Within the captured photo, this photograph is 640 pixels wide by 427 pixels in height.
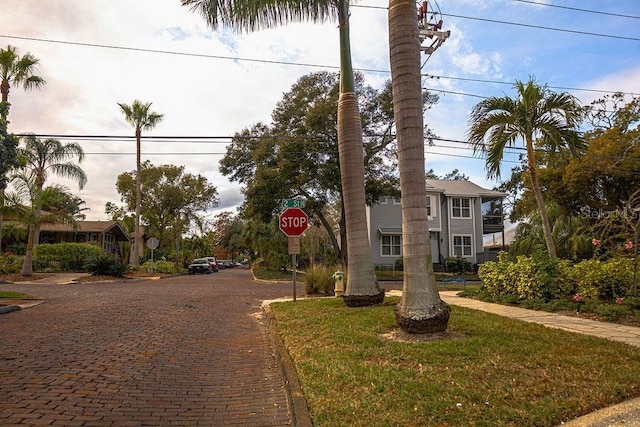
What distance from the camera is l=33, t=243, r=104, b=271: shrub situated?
30.1 metres

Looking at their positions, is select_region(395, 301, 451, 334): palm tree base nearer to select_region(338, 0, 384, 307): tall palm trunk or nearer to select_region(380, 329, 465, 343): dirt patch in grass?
select_region(380, 329, 465, 343): dirt patch in grass

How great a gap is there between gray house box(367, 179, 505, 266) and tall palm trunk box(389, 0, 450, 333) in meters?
26.9

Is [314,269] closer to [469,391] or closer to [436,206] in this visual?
[469,391]

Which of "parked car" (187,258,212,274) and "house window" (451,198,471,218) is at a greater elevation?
"house window" (451,198,471,218)

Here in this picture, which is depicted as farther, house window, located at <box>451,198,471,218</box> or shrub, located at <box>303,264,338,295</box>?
house window, located at <box>451,198,471,218</box>

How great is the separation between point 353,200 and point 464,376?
6090 mm

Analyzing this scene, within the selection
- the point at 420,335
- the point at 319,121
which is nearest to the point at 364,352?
the point at 420,335

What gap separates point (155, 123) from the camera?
3331cm

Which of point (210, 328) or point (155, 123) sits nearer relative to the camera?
point (210, 328)

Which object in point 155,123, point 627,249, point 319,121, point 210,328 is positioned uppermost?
point 155,123

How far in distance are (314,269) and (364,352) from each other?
10618mm

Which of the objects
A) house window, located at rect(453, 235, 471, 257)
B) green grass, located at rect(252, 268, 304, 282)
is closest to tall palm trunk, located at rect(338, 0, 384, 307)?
green grass, located at rect(252, 268, 304, 282)

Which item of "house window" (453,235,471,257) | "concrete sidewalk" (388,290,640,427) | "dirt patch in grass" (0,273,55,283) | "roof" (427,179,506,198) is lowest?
"concrete sidewalk" (388,290,640,427)

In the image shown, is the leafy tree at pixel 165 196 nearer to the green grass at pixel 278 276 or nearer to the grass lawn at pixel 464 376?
the green grass at pixel 278 276
